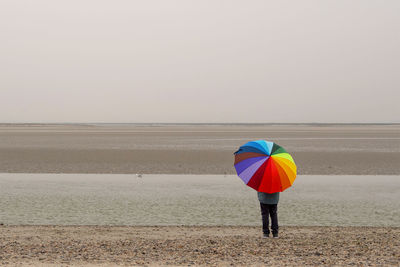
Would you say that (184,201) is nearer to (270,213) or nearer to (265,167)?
(270,213)

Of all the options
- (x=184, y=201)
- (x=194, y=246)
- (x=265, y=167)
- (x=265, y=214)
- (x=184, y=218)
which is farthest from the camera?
(x=184, y=201)

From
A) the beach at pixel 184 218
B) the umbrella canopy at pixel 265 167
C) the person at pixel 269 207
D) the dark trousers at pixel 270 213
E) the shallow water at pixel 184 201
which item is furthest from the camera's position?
the shallow water at pixel 184 201

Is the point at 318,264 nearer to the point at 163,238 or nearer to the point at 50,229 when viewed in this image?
the point at 163,238

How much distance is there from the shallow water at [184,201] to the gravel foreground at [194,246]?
1.50 m

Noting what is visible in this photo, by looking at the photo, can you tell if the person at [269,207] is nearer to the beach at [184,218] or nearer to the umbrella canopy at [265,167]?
the beach at [184,218]

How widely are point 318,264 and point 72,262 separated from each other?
438cm

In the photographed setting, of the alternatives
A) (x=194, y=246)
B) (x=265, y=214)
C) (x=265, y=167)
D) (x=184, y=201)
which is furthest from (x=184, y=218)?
(x=265, y=167)

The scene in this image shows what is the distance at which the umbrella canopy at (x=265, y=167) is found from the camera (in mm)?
10227

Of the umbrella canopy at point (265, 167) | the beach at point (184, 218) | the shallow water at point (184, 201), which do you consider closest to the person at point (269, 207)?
the beach at point (184, 218)

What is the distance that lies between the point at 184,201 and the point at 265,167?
779cm

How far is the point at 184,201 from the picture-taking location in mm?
17516

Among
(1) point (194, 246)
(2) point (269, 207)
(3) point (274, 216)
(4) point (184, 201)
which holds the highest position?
(2) point (269, 207)

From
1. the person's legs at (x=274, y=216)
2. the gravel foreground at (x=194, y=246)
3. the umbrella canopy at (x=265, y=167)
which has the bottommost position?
the gravel foreground at (x=194, y=246)

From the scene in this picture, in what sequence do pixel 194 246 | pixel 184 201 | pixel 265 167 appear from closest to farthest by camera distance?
1. pixel 194 246
2. pixel 265 167
3. pixel 184 201
